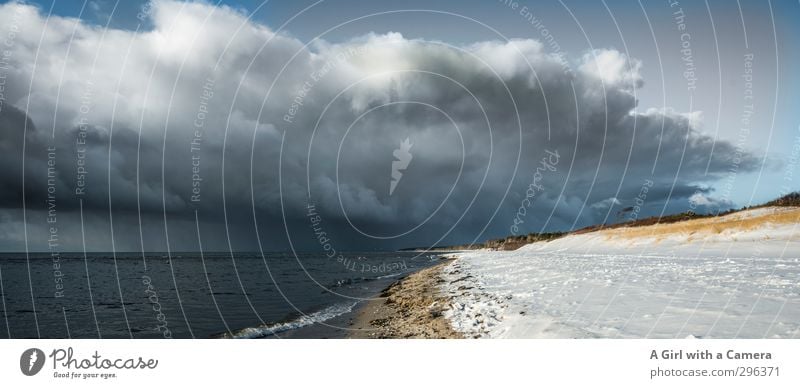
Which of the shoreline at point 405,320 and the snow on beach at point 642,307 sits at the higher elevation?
the snow on beach at point 642,307

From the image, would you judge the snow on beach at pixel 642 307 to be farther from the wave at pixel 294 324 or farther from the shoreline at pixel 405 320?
the wave at pixel 294 324
